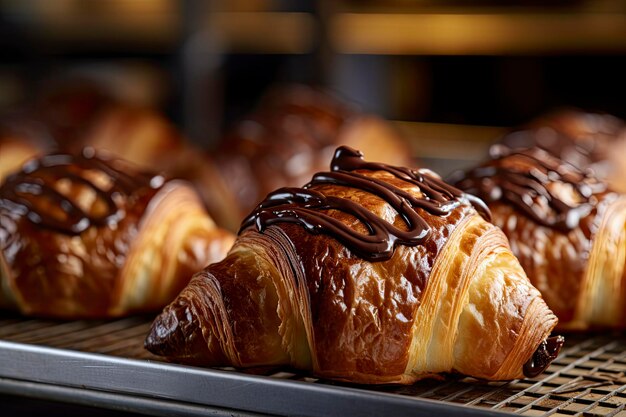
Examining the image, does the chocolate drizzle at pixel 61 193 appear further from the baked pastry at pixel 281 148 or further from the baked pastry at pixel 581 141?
the baked pastry at pixel 581 141

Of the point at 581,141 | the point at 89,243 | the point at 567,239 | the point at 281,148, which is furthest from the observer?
the point at 281,148

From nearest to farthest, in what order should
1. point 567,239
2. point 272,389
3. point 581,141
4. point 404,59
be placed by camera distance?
point 272,389 → point 567,239 → point 581,141 → point 404,59

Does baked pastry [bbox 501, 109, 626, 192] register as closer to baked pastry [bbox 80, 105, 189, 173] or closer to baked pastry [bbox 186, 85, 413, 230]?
baked pastry [bbox 186, 85, 413, 230]

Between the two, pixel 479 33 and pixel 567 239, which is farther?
pixel 479 33

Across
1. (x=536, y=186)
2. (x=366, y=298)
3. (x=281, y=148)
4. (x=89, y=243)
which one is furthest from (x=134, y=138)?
(x=366, y=298)

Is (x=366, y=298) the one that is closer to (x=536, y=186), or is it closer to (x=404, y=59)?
(x=536, y=186)

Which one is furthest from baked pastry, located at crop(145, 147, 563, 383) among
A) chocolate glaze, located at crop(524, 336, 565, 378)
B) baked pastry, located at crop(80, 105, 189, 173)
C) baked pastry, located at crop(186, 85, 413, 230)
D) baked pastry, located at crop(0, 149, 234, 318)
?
baked pastry, located at crop(80, 105, 189, 173)

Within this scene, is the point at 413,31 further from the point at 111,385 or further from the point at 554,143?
the point at 111,385

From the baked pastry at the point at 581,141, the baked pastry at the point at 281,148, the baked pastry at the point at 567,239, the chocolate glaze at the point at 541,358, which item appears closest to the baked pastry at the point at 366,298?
the chocolate glaze at the point at 541,358

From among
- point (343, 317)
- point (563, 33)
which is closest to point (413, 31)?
point (563, 33)
